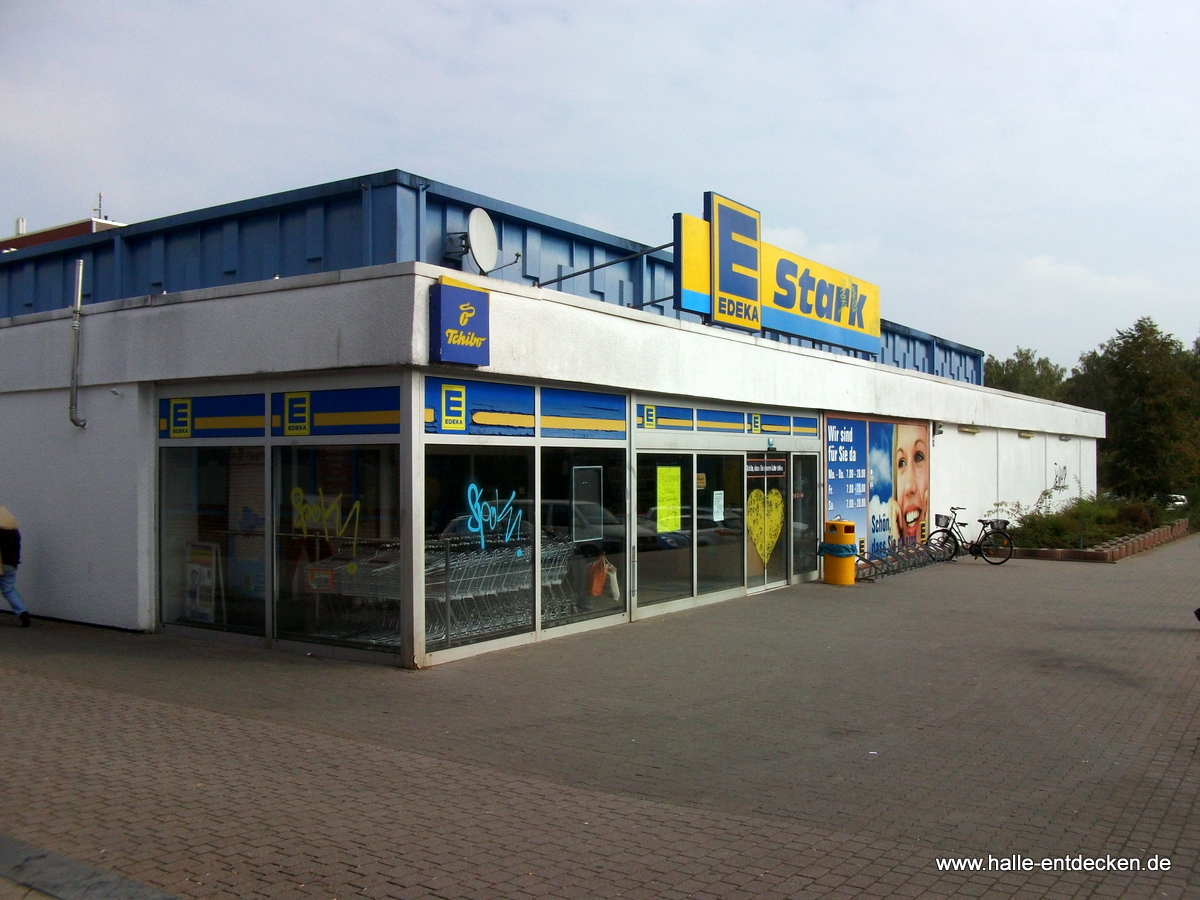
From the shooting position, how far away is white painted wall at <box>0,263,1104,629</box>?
9508 mm

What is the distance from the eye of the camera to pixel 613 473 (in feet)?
39.9

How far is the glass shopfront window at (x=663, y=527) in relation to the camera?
12.7m

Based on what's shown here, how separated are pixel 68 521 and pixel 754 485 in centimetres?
917

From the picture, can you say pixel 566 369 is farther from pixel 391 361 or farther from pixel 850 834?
pixel 850 834

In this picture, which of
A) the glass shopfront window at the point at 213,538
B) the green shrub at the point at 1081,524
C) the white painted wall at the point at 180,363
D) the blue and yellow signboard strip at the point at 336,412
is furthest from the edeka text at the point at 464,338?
the green shrub at the point at 1081,524

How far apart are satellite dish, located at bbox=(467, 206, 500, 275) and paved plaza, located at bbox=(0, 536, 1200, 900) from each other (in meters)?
4.17

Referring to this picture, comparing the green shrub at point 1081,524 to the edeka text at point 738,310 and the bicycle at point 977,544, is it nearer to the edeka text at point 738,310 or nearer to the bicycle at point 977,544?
the bicycle at point 977,544

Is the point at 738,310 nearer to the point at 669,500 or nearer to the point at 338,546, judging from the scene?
the point at 669,500

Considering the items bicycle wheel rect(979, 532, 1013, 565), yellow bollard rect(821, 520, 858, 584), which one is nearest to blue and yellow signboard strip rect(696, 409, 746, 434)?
yellow bollard rect(821, 520, 858, 584)

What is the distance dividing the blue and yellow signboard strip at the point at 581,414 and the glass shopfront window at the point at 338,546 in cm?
207

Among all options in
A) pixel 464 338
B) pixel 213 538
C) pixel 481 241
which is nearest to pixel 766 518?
pixel 481 241

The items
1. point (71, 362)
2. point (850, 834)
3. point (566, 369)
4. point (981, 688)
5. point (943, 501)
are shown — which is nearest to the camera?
point (850, 834)

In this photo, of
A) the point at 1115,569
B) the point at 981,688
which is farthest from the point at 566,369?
the point at 1115,569

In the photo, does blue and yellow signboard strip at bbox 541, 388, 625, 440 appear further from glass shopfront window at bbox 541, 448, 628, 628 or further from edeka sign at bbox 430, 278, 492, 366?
edeka sign at bbox 430, 278, 492, 366
